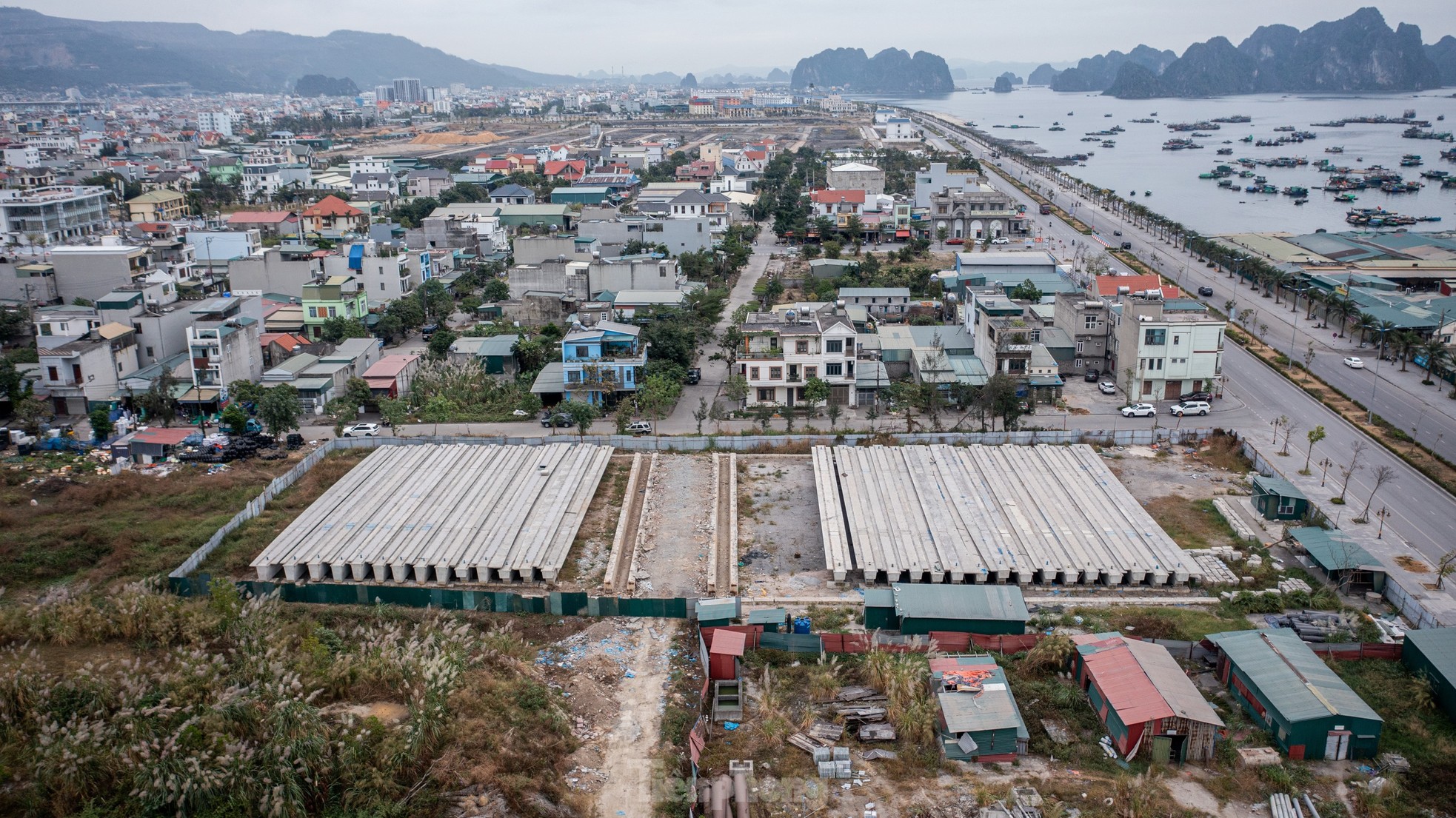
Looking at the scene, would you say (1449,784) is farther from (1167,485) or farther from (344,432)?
(344,432)

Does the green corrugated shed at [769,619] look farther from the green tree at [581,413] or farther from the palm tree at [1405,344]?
the palm tree at [1405,344]

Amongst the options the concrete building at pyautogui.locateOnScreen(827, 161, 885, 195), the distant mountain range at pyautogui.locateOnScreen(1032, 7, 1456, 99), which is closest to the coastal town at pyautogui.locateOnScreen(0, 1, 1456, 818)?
the concrete building at pyautogui.locateOnScreen(827, 161, 885, 195)

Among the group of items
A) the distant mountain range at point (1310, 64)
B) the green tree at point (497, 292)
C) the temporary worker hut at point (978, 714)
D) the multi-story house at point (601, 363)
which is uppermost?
the distant mountain range at point (1310, 64)

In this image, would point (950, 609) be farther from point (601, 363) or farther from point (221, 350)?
point (221, 350)

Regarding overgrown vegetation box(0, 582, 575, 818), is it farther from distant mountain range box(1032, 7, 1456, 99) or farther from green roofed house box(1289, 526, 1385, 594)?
distant mountain range box(1032, 7, 1456, 99)

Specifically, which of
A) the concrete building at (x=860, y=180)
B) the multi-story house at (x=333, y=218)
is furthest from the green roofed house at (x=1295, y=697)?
the concrete building at (x=860, y=180)

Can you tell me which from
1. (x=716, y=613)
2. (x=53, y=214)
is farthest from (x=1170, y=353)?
(x=53, y=214)
